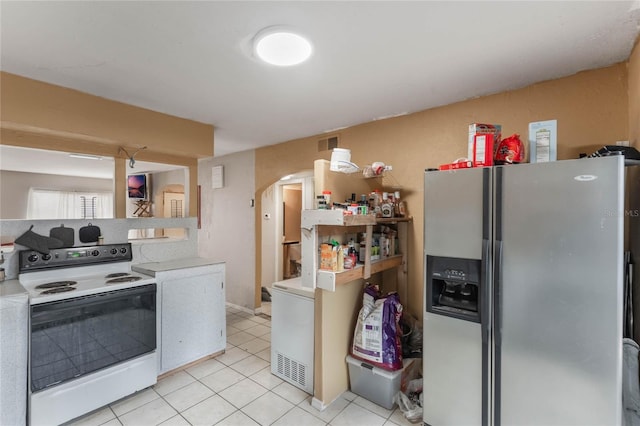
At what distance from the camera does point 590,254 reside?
143cm

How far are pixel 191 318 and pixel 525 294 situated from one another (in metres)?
2.70

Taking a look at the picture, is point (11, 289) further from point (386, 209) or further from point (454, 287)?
point (454, 287)

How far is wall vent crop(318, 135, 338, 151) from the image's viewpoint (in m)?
3.39

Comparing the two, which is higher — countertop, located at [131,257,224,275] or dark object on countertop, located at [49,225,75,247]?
dark object on countertop, located at [49,225,75,247]

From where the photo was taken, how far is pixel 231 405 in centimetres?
227

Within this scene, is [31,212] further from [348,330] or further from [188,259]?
[348,330]

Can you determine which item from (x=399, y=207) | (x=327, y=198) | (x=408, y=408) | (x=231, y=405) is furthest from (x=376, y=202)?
(x=231, y=405)

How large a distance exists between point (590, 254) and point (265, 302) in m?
4.38

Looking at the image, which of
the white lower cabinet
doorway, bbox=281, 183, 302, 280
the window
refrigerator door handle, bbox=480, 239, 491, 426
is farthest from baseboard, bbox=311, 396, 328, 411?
the window

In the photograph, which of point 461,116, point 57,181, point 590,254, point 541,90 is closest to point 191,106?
point 461,116

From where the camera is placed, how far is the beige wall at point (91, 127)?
2094 millimetres

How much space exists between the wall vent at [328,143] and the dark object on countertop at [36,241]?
268 centimetres

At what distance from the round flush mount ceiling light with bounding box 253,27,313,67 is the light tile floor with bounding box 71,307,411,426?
243 cm

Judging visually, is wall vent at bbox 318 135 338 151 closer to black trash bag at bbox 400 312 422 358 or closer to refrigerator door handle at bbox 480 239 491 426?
black trash bag at bbox 400 312 422 358
